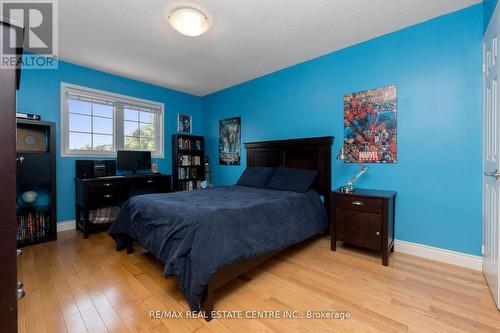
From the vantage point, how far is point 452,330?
133 centimetres

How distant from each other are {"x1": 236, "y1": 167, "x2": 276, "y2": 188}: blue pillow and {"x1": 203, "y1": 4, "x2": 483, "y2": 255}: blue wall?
3.11 ft

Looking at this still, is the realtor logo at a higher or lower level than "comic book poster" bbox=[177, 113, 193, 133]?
higher

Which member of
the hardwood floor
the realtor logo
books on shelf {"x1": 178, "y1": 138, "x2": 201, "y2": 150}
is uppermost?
the realtor logo

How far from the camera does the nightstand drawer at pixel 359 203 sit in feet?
7.20

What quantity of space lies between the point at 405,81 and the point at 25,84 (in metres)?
4.70

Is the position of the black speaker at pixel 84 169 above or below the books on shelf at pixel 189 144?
below

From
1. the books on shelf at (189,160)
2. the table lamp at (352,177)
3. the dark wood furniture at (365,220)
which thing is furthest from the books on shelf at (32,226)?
the table lamp at (352,177)

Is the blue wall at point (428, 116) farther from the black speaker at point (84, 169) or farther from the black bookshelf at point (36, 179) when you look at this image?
the black bookshelf at point (36, 179)

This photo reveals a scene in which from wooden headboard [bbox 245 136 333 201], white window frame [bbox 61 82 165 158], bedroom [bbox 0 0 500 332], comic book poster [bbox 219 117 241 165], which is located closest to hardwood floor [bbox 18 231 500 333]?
bedroom [bbox 0 0 500 332]

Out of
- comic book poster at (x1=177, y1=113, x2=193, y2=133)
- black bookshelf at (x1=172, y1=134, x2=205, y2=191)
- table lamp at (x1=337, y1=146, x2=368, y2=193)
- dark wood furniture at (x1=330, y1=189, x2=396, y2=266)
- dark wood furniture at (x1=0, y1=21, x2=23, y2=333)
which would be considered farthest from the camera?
comic book poster at (x1=177, y1=113, x2=193, y2=133)

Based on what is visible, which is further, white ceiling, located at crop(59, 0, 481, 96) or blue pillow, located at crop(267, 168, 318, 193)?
blue pillow, located at crop(267, 168, 318, 193)

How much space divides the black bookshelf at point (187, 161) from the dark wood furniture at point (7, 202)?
11.8ft

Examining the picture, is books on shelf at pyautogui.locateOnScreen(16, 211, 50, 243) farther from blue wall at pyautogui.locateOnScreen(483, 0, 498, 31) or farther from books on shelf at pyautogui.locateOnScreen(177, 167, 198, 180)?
blue wall at pyautogui.locateOnScreen(483, 0, 498, 31)

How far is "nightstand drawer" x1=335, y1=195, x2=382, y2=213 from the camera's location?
219cm
